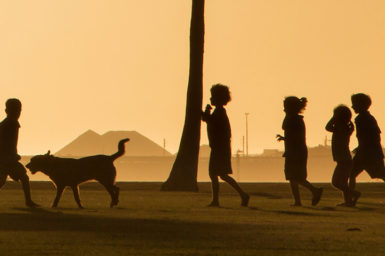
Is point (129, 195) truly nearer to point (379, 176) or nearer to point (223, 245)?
point (379, 176)

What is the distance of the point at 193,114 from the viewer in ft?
121

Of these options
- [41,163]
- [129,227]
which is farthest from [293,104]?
[129,227]

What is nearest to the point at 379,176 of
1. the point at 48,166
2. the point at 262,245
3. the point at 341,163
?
the point at 341,163

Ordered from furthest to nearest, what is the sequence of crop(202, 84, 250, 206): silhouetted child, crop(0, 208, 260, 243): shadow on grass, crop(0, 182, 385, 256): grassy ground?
crop(202, 84, 250, 206): silhouetted child
crop(0, 208, 260, 243): shadow on grass
crop(0, 182, 385, 256): grassy ground

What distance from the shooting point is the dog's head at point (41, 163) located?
23.2m

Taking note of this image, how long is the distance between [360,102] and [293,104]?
1.13 meters

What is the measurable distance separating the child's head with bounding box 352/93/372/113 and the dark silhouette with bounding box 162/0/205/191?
12.5 m

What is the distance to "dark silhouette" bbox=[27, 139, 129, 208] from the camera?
2305 centimetres

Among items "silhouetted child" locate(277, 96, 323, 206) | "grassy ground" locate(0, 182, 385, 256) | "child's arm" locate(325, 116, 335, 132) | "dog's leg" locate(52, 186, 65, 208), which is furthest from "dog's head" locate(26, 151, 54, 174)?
"child's arm" locate(325, 116, 335, 132)

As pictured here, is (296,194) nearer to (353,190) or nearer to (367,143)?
(353,190)

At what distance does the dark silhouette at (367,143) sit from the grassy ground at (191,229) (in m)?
0.66

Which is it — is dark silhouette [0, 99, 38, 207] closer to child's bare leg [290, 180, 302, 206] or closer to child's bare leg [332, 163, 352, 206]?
child's bare leg [290, 180, 302, 206]

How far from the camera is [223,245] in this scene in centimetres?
1430

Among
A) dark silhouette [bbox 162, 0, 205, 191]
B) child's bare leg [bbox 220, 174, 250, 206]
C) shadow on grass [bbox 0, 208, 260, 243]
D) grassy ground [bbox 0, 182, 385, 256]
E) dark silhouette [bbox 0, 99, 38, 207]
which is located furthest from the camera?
dark silhouette [bbox 162, 0, 205, 191]
